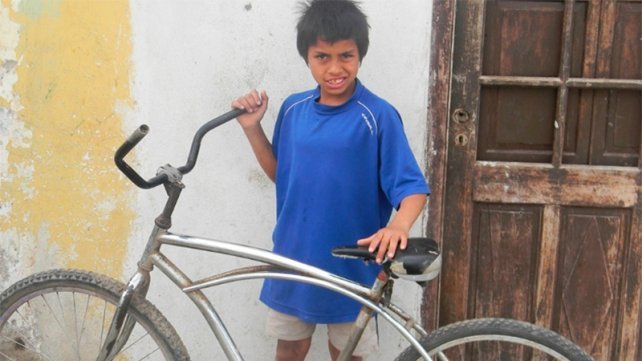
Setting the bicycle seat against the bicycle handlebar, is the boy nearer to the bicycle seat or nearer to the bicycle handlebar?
the bicycle seat

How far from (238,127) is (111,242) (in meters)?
0.73

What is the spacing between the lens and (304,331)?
2.50 m

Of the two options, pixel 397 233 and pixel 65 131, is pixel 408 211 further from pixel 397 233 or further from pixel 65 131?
pixel 65 131

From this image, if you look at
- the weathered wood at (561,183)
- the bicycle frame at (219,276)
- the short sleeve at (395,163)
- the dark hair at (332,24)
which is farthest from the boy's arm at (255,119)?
the weathered wood at (561,183)

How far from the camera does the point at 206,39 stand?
2773 millimetres

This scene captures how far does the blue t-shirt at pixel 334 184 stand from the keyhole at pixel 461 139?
490 mm

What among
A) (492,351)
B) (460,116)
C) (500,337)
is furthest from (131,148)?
(492,351)

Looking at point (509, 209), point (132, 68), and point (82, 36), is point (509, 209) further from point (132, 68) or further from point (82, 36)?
point (82, 36)

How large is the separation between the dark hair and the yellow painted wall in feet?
2.90

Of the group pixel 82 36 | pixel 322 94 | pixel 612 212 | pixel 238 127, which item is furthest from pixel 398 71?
pixel 82 36

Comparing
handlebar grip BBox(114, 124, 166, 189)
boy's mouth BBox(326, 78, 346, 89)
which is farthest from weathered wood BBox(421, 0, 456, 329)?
handlebar grip BBox(114, 124, 166, 189)

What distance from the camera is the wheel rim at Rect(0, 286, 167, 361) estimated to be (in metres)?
3.00

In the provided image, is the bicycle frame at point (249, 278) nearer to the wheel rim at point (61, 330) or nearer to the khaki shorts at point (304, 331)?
the khaki shorts at point (304, 331)

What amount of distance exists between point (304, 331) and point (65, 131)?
1.29 meters
